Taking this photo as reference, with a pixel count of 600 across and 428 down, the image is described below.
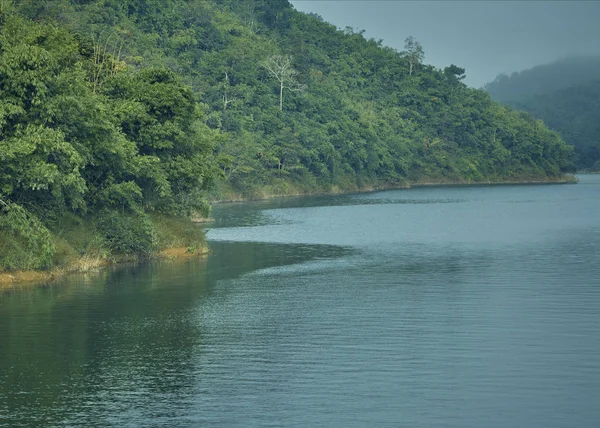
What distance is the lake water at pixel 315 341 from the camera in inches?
882

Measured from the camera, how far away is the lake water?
2239 centimetres

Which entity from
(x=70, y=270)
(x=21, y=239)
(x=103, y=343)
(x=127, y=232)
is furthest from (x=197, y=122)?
(x=103, y=343)

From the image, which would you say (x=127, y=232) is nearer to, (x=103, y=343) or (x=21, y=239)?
(x=21, y=239)

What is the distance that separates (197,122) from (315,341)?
5804 cm

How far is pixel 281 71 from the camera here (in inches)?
5349

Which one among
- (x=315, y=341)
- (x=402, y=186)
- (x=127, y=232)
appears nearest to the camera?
(x=315, y=341)

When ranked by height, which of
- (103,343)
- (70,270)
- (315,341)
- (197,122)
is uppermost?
(197,122)

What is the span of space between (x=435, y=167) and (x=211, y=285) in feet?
415

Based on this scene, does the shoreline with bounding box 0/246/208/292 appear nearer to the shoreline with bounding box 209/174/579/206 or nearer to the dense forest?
the dense forest

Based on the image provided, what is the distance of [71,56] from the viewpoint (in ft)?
162

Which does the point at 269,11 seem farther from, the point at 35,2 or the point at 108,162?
the point at 108,162

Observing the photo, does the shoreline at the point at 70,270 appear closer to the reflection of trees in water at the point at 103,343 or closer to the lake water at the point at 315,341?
the reflection of trees in water at the point at 103,343

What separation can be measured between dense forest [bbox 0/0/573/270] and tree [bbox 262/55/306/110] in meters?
0.40

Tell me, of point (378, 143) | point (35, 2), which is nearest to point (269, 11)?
point (378, 143)
